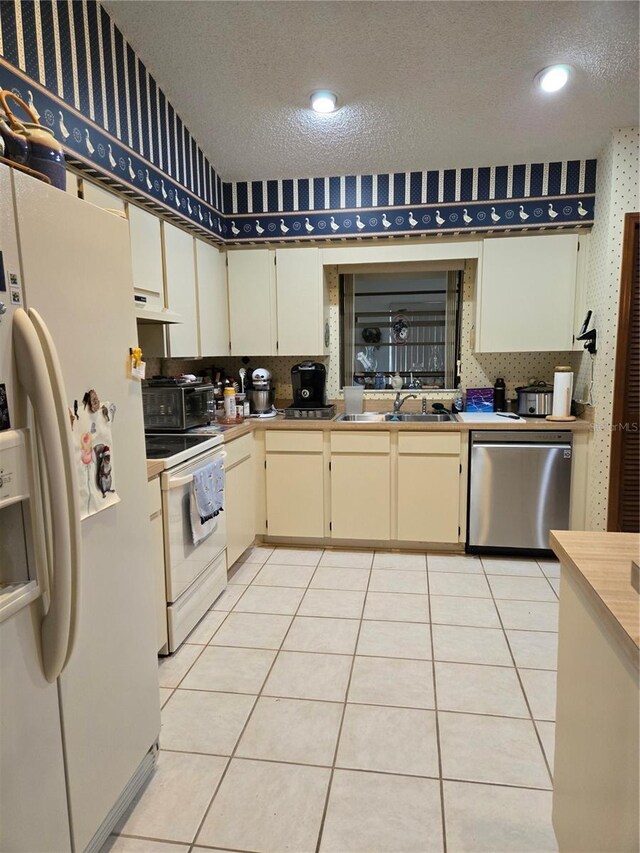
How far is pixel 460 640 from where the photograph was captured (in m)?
2.41

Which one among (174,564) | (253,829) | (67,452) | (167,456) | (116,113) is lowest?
(253,829)

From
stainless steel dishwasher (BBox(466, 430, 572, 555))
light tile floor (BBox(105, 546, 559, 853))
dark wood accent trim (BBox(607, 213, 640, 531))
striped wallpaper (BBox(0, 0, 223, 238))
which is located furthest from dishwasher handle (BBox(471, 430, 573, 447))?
striped wallpaper (BBox(0, 0, 223, 238))

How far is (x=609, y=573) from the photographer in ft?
3.50

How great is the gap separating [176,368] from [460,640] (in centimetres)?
261

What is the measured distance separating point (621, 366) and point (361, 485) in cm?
182

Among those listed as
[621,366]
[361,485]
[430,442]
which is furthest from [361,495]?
[621,366]

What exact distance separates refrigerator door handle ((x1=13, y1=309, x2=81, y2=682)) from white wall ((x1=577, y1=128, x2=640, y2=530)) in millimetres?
3117

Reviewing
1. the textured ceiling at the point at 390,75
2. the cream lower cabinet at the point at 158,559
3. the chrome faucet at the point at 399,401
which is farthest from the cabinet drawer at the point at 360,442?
the textured ceiling at the point at 390,75

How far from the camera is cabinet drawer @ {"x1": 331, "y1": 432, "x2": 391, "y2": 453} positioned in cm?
342

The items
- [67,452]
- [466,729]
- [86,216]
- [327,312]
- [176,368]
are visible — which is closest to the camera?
[67,452]

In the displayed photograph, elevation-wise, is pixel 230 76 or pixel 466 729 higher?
pixel 230 76

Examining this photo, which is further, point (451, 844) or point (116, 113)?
point (116, 113)

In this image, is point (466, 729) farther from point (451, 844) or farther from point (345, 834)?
point (345, 834)

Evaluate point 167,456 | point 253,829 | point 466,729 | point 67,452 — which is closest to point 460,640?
point 466,729
